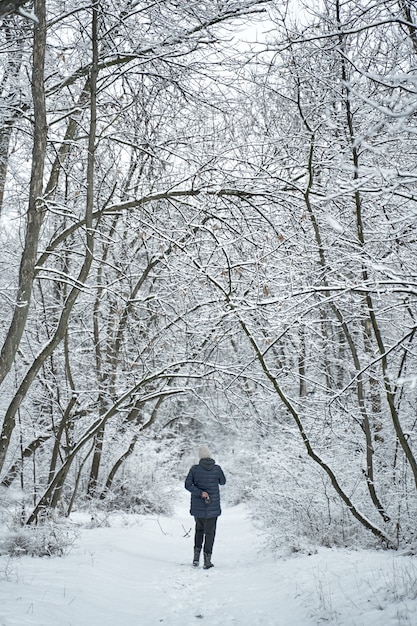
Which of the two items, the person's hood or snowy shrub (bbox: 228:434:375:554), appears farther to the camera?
the person's hood

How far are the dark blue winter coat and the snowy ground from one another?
2.31 feet

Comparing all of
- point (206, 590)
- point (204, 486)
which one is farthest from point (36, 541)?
point (204, 486)

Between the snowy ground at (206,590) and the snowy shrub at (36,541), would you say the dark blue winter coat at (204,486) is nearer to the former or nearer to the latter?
the snowy ground at (206,590)

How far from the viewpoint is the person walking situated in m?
6.50

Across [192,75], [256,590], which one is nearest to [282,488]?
[256,590]

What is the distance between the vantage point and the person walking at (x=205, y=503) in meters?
6.50

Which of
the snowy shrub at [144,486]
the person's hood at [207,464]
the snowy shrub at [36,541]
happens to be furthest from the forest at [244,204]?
the snowy shrub at [144,486]

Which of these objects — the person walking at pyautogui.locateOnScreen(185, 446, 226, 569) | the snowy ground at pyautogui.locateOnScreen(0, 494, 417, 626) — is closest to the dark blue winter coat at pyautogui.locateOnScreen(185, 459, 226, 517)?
the person walking at pyautogui.locateOnScreen(185, 446, 226, 569)

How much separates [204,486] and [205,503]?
0.74 ft

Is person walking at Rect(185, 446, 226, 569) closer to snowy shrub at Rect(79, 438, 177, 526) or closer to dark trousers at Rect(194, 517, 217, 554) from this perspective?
dark trousers at Rect(194, 517, 217, 554)

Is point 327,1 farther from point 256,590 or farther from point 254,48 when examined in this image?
point 256,590

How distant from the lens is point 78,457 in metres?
9.89

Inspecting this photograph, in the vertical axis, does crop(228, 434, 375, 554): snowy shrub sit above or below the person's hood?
below

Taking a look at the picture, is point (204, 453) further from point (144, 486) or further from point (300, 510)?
point (144, 486)
